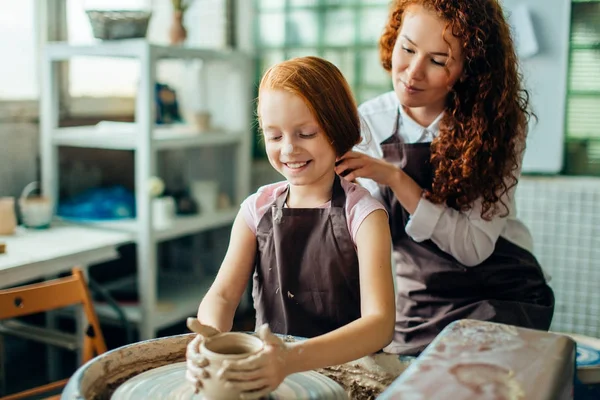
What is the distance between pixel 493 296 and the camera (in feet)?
6.26

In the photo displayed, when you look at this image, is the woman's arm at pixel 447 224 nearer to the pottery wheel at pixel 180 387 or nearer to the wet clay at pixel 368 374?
the wet clay at pixel 368 374

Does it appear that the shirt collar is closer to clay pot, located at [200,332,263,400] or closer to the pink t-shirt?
the pink t-shirt

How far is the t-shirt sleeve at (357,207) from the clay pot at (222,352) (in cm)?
40

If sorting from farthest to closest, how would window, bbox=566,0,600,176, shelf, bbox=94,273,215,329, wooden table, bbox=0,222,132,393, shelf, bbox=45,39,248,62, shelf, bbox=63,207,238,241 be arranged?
shelf, bbox=94,273,215,329
shelf, bbox=63,207,238,241
shelf, bbox=45,39,248,62
window, bbox=566,0,600,176
wooden table, bbox=0,222,132,393

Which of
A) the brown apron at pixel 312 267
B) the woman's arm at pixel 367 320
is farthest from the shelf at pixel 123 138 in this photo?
the woman's arm at pixel 367 320

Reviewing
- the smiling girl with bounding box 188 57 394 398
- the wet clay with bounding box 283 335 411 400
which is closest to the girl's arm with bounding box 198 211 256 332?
the smiling girl with bounding box 188 57 394 398

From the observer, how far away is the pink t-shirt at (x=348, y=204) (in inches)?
57.5

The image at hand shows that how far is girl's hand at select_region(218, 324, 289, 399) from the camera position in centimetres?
103

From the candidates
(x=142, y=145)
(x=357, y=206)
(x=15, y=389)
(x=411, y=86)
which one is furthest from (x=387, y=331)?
(x=15, y=389)

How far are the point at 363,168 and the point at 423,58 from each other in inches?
13.5

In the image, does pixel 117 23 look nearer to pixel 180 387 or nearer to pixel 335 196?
pixel 335 196

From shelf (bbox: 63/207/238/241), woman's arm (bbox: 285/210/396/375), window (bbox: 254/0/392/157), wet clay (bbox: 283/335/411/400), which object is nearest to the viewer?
woman's arm (bbox: 285/210/396/375)

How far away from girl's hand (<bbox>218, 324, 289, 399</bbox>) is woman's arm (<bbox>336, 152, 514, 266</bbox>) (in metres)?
0.71

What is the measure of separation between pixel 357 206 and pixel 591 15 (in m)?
2.12
